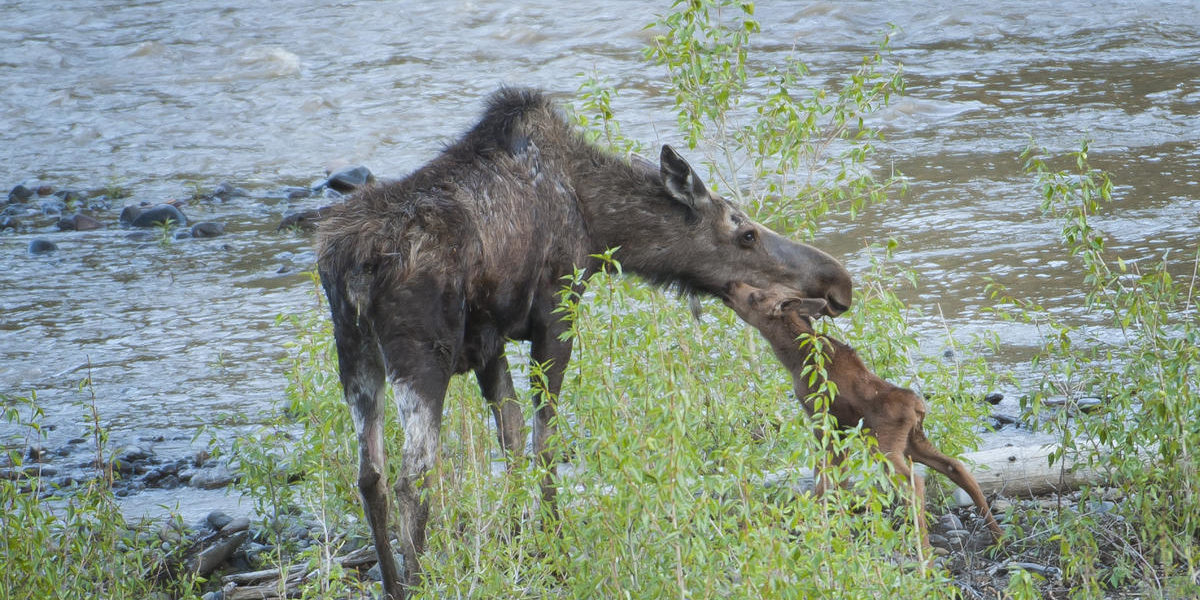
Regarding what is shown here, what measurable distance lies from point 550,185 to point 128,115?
509 inches

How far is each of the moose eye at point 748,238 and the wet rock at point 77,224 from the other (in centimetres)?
872

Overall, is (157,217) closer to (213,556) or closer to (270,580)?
(213,556)

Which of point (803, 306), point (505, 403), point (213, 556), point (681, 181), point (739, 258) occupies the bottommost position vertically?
point (213, 556)

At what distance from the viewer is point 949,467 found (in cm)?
569

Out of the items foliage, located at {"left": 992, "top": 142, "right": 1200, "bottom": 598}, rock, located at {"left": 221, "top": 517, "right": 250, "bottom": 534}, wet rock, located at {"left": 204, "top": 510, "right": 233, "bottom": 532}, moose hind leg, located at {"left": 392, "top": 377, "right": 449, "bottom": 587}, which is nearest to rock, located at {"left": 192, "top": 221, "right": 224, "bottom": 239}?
wet rock, located at {"left": 204, "top": 510, "right": 233, "bottom": 532}

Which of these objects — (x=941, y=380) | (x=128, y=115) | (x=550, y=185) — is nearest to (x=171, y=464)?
(x=550, y=185)

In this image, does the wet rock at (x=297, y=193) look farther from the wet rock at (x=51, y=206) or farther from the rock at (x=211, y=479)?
the rock at (x=211, y=479)

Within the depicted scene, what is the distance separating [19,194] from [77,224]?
1595 mm

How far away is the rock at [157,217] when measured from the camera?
42.2 ft

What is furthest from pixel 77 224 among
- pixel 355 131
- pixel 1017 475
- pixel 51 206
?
pixel 1017 475

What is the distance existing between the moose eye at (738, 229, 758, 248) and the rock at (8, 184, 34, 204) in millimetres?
10257

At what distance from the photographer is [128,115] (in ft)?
56.3

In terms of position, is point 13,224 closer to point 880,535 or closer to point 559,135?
point 559,135

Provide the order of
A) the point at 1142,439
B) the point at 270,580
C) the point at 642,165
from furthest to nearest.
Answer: the point at 642,165 < the point at 270,580 < the point at 1142,439
